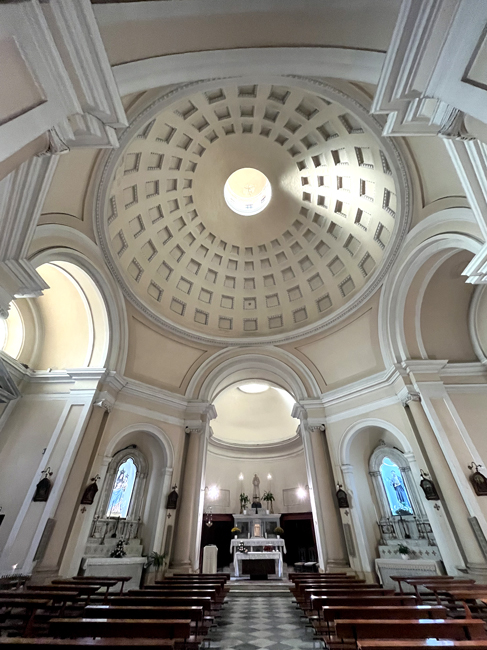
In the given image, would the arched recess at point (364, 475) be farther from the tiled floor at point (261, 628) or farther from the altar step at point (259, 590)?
the tiled floor at point (261, 628)

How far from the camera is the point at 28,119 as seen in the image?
9.87 ft

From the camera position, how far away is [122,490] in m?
10.2

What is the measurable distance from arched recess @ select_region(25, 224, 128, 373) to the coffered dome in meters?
0.57

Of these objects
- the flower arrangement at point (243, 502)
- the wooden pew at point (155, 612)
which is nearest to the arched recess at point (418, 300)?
the wooden pew at point (155, 612)

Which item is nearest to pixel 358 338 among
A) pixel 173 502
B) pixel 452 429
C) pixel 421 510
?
pixel 452 429

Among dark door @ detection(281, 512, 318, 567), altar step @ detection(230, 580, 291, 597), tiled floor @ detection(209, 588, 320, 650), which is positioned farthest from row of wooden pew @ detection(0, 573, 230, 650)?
dark door @ detection(281, 512, 318, 567)

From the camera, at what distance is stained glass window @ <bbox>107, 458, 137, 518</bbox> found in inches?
385

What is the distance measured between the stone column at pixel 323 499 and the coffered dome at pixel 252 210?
4.22m

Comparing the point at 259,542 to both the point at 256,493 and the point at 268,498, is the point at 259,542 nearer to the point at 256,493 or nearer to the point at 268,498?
the point at 268,498

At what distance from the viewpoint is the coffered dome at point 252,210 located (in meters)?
9.12

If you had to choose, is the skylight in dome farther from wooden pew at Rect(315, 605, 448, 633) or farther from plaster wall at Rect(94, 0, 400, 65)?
plaster wall at Rect(94, 0, 400, 65)

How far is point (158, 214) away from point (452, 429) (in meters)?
11.7

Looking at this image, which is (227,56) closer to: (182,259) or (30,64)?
(30,64)

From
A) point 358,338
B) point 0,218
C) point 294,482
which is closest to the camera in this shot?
point 0,218
